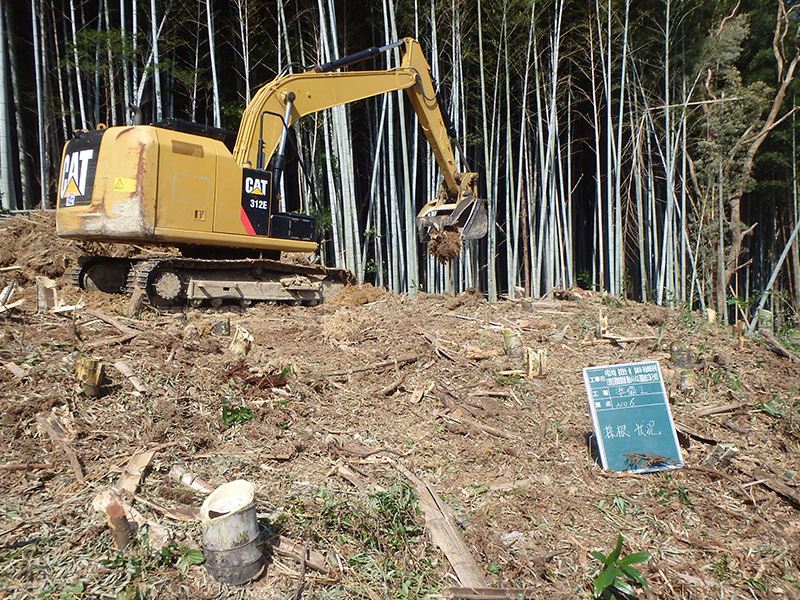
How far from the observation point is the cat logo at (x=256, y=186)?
6.13 meters

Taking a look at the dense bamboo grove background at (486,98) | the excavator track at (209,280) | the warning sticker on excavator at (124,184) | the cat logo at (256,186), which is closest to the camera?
the warning sticker on excavator at (124,184)

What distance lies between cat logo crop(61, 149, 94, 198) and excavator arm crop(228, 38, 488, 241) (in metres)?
1.56

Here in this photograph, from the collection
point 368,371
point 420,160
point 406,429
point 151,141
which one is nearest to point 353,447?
point 406,429

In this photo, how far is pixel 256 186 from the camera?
6.21 meters

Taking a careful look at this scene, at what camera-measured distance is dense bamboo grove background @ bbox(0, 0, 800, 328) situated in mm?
10031

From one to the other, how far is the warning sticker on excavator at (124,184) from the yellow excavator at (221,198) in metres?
0.01

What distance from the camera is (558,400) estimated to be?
4090 mm

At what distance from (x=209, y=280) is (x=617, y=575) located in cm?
530

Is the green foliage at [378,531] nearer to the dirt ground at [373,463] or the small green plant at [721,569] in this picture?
the dirt ground at [373,463]

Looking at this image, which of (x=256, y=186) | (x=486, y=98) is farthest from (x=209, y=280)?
(x=486, y=98)

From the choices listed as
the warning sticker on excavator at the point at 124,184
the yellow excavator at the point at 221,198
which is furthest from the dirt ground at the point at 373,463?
the warning sticker on excavator at the point at 124,184

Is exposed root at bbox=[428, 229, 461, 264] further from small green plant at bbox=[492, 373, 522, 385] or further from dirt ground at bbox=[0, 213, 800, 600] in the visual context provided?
small green plant at bbox=[492, 373, 522, 385]

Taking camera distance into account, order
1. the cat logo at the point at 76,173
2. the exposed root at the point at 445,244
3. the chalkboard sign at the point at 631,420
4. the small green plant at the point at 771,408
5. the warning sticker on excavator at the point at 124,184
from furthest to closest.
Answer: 1. the exposed root at the point at 445,244
2. the cat logo at the point at 76,173
3. the warning sticker on excavator at the point at 124,184
4. the small green plant at the point at 771,408
5. the chalkboard sign at the point at 631,420

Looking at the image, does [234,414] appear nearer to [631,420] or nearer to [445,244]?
[631,420]
